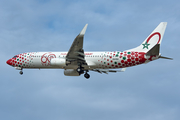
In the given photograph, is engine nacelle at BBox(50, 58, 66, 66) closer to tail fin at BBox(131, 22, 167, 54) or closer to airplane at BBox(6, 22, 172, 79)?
airplane at BBox(6, 22, 172, 79)

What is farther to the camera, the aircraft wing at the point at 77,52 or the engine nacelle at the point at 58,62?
the engine nacelle at the point at 58,62

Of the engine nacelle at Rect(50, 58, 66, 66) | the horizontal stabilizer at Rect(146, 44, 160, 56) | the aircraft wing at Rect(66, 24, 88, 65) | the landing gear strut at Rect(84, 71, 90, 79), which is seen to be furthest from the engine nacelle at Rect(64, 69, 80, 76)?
the horizontal stabilizer at Rect(146, 44, 160, 56)

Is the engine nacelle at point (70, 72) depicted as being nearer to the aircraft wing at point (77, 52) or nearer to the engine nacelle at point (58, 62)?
the aircraft wing at point (77, 52)

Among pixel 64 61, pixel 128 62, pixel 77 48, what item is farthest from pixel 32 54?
pixel 128 62

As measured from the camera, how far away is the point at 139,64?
47.4m

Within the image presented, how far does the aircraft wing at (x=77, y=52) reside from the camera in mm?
42572

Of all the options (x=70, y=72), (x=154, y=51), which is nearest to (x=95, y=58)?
(x=70, y=72)

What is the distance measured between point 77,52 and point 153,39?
502 inches

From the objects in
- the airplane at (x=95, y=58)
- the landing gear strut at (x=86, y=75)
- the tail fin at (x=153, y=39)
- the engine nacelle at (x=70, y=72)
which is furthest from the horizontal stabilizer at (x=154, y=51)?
the engine nacelle at (x=70, y=72)

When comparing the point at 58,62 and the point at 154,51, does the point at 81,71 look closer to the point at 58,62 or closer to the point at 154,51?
the point at 58,62

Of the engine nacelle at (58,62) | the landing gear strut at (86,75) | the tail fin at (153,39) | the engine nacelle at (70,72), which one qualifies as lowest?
the landing gear strut at (86,75)

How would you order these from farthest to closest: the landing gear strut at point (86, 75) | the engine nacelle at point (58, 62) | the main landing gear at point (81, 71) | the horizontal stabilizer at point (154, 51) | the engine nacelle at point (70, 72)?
the landing gear strut at point (86, 75)
the engine nacelle at point (70, 72)
the main landing gear at point (81, 71)
the engine nacelle at point (58, 62)
the horizontal stabilizer at point (154, 51)

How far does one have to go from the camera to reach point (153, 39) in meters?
48.6

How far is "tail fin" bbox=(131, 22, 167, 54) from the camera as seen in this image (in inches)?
1900
